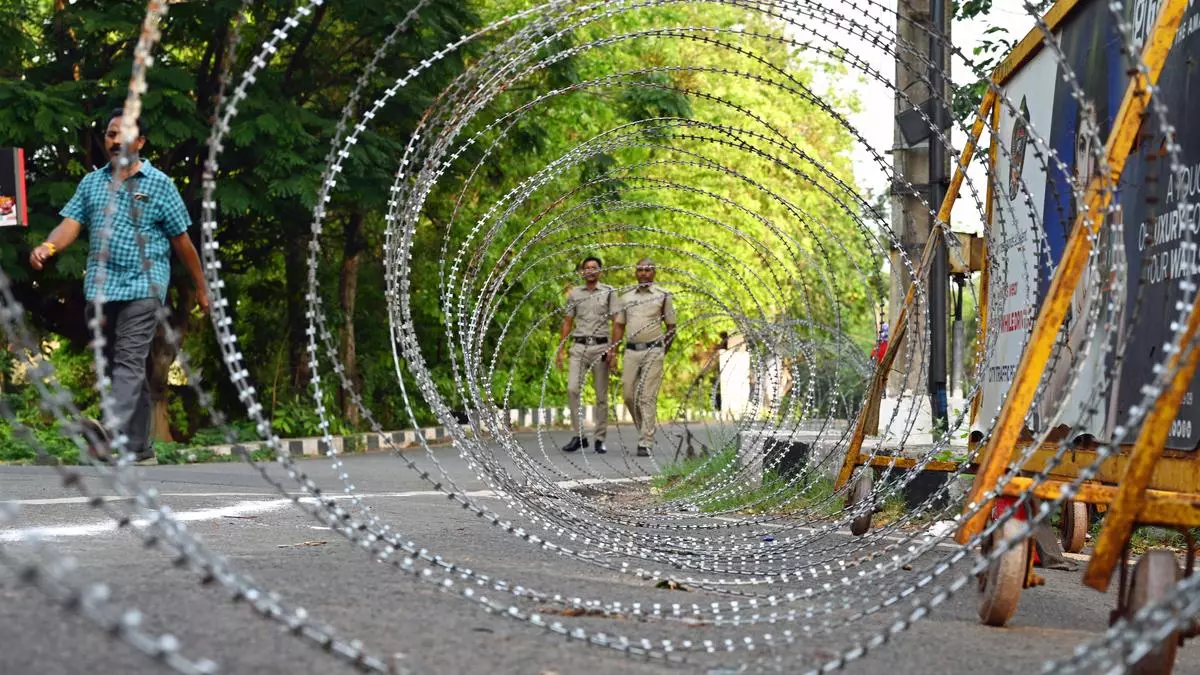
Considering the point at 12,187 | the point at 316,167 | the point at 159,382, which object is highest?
the point at 316,167

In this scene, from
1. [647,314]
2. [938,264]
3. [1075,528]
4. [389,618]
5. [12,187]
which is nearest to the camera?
[389,618]

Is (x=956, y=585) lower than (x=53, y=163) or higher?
lower

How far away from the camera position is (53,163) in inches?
682

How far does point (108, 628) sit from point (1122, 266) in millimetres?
3237

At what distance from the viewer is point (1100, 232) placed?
5.97 meters

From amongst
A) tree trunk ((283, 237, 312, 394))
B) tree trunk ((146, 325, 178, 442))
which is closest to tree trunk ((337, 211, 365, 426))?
tree trunk ((283, 237, 312, 394))

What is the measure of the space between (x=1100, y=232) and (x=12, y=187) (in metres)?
10.4

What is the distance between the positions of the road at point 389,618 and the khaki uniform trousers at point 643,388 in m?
9.69

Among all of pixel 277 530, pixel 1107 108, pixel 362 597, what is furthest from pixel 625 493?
pixel 362 597

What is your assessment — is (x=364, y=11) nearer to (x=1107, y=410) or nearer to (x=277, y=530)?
(x=277, y=530)

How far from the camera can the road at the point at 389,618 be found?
13.6 ft

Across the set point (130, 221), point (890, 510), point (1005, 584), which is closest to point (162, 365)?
point (130, 221)

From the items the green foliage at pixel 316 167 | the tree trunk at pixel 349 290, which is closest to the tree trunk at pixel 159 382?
the green foliage at pixel 316 167

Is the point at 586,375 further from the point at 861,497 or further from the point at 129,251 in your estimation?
the point at 861,497
